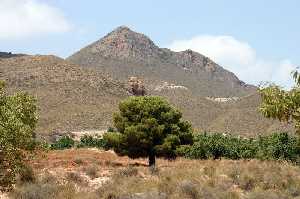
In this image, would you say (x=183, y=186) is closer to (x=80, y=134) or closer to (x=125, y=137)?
(x=125, y=137)

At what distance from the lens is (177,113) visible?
149ft

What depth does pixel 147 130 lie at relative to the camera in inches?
1690

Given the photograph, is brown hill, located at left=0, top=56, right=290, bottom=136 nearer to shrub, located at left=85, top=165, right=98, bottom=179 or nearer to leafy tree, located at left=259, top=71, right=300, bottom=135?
shrub, located at left=85, top=165, right=98, bottom=179

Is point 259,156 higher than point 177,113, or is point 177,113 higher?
point 177,113

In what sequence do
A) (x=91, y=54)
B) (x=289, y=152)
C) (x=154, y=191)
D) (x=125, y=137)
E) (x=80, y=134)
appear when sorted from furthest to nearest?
1. (x=91, y=54)
2. (x=80, y=134)
3. (x=289, y=152)
4. (x=125, y=137)
5. (x=154, y=191)

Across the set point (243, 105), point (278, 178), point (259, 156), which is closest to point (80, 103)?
Result: point (243, 105)

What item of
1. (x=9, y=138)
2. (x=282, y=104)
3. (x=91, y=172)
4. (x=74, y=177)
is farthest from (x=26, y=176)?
(x=282, y=104)

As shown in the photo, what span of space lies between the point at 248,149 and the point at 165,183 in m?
28.1

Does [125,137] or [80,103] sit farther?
[80,103]

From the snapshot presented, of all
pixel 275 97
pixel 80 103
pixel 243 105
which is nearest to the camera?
pixel 275 97

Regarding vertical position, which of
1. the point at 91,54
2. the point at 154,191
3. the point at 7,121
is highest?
the point at 91,54

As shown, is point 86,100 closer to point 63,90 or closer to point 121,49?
point 63,90

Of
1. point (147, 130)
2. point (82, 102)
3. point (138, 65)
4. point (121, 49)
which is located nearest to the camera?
point (147, 130)

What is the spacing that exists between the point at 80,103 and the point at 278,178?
72.2 metres
